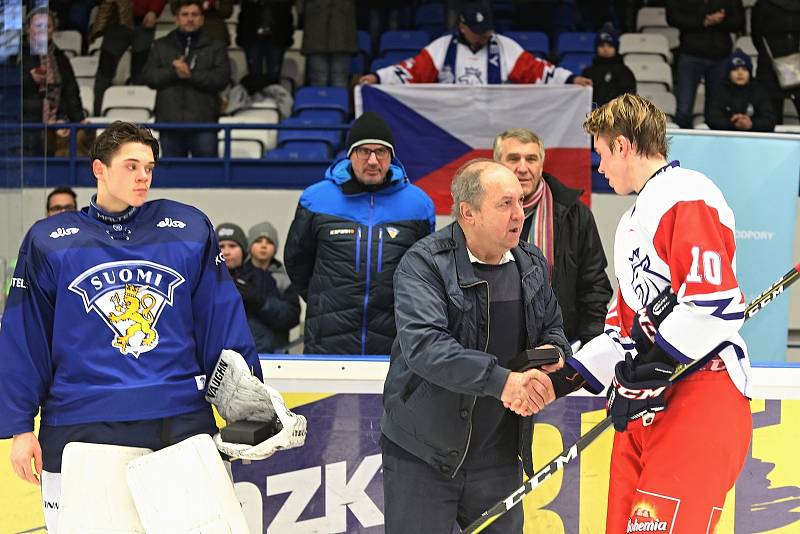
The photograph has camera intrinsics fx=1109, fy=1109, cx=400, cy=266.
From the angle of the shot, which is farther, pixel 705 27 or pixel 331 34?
pixel 331 34

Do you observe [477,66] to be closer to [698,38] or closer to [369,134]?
[369,134]

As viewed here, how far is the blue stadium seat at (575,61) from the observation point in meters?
8.94

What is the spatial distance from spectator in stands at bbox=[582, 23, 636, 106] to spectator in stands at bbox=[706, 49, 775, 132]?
596mm

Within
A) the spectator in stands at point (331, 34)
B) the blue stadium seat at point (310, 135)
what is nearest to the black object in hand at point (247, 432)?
the blue stadium seat at point (310, 135)

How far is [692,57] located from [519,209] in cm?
629

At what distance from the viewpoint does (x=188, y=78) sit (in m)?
8.05

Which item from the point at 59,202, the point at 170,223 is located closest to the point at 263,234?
the point at 59,202

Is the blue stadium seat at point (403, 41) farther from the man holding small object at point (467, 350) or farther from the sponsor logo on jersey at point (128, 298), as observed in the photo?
the sponsor logo on jersey at point (128, 298)

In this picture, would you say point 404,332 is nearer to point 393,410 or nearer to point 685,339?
point 393,410

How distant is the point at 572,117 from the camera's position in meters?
6.14

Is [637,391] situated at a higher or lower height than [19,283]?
lower

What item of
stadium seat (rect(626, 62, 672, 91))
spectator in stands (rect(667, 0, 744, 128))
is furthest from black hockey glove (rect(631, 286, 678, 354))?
stadium seat (rect(626, 62, 672, 91))

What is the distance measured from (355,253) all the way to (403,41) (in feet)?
19.4

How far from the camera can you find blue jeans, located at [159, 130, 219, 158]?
8.23 metres
